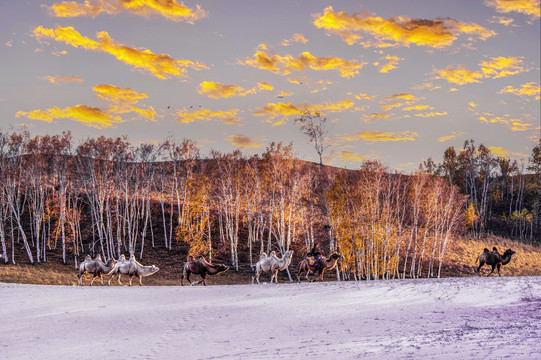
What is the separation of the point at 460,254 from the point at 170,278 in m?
36.9

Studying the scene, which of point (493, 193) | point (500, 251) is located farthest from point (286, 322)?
point (493, 193)

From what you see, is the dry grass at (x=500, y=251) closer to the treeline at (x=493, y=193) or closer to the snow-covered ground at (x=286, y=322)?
the treeline at (x=493, y=193)

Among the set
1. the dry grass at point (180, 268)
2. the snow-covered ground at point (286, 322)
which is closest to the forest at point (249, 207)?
the dry grass at point (180, 268)

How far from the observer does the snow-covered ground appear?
10.5m

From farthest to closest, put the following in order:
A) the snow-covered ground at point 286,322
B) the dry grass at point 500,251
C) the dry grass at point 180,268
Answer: the dry grass at point 500,251 → the dry grass at point 180,268 → the snow-covered ground at point 286,322

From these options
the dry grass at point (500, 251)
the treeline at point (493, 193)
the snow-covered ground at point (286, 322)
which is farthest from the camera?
the treeline at point (493, 193)

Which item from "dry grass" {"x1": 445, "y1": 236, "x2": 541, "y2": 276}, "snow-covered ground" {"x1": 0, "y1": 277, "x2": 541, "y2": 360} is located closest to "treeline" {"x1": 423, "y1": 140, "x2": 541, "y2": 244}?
"dry grass" {"x1": 445, "y1": 236, "x2": 541, "y2": 276}

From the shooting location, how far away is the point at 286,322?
1455cm

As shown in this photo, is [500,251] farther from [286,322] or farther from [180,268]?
[286,322]

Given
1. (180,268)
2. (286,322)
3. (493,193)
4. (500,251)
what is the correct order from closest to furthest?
(286,322), (180,268), (500,251), (493,193)

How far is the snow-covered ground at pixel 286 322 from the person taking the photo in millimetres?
A: 10508

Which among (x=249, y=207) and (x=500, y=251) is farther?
(x=500, y=251)

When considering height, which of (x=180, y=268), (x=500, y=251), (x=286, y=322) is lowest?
(x=500, y=251)

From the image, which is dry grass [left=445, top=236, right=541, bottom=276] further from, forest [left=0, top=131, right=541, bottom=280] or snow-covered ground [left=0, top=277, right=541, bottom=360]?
snow-covered ground [left=0, top=277, right=541, bottom=360]
